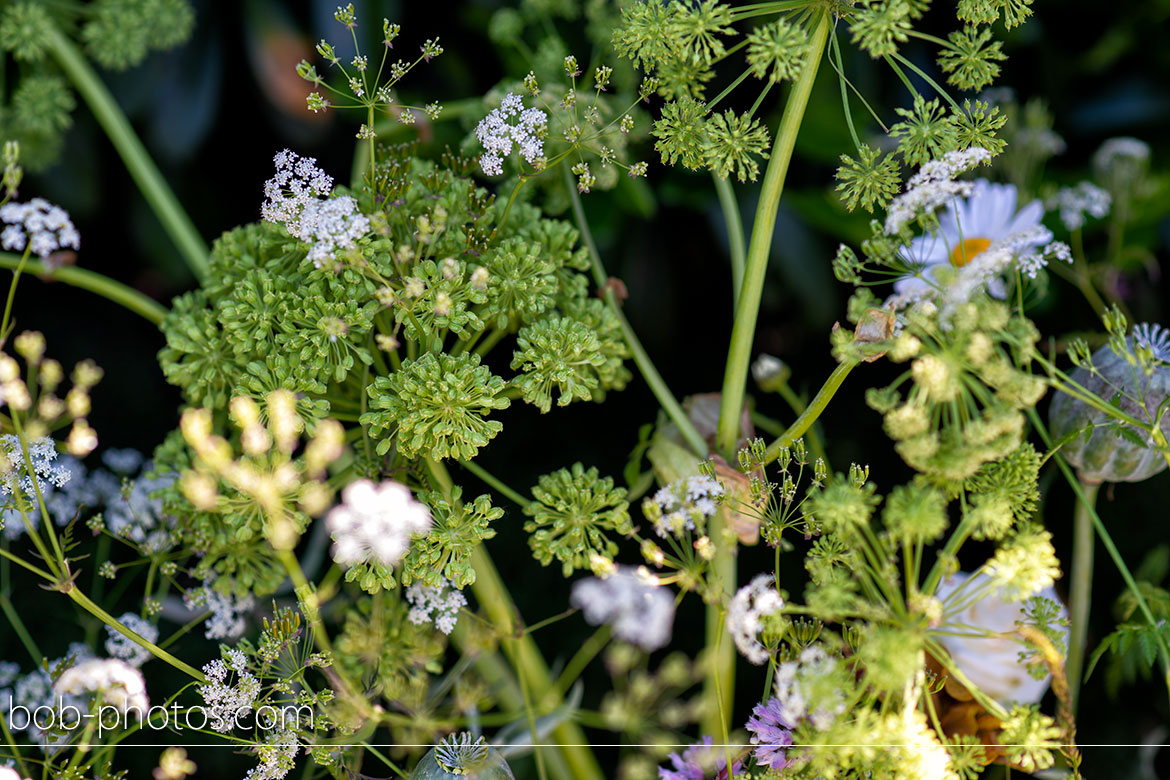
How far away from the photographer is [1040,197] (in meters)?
0.71

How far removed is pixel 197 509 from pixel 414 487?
12 centimetres

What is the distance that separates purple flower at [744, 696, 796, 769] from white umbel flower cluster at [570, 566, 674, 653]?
0.11 metres

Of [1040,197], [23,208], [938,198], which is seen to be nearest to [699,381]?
[1040,197]

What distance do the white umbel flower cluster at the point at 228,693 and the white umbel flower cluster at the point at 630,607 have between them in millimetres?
165

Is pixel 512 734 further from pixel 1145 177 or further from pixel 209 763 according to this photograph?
pixel 1145 177

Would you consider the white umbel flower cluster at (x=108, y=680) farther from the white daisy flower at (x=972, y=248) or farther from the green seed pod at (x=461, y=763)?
the white daisy flower at (x=972, y=248)

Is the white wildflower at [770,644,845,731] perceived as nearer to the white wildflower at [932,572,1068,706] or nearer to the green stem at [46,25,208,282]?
the white wildflower at [932,572,1068,706]

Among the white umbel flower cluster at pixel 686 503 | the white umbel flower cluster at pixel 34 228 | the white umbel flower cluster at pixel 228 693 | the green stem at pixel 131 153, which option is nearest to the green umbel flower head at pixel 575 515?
the white umbel flower cluster at pixel 686 503

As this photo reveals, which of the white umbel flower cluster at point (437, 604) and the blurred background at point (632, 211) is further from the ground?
the blurred background at point (632, 211)

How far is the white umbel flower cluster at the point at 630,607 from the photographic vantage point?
0.99 ft

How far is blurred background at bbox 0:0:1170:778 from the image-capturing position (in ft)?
2.28

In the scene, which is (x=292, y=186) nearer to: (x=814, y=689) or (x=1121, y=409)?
(x=814, y=689)

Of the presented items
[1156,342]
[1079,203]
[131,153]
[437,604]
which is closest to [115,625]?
[437,604]

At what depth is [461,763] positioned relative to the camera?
0.42 meters
